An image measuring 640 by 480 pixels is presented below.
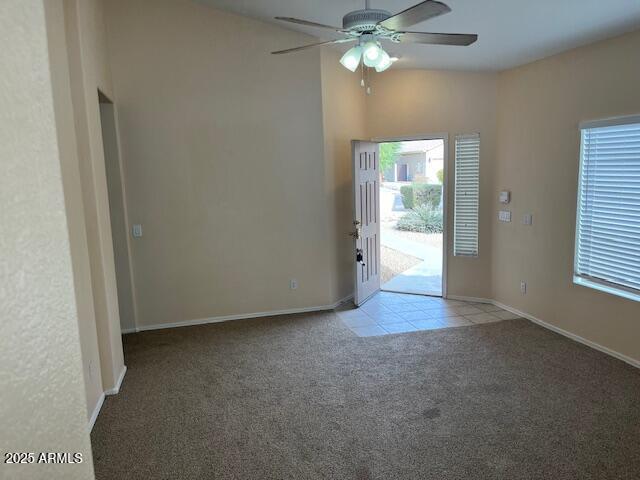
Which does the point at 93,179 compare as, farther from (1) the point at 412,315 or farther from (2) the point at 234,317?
(1) the point at 412,315

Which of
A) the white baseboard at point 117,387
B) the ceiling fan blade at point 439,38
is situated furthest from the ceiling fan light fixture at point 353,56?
the white baseboard at point 117,387

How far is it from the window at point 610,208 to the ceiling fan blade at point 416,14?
217 centimetres

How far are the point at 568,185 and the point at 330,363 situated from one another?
2753mm

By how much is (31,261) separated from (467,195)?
208 inches

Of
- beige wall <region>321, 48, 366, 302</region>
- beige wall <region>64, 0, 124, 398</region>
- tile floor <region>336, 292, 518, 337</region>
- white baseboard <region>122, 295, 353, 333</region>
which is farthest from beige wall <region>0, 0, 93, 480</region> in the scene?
beige wall <region>321, 48, 366, 302</region>

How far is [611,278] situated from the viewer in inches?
148

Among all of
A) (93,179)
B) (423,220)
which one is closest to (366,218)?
(93,179)

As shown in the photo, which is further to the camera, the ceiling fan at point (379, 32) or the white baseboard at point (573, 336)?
the white baseboard at point (573, 336)

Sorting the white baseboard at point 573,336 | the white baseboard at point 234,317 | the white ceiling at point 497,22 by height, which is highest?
the white ceiling at point 497,22

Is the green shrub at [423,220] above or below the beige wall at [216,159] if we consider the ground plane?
below

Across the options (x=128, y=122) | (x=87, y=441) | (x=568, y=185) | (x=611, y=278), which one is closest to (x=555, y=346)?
A: (x=611, y=278)

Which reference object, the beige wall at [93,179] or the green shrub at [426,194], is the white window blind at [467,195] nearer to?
the beige wall at [93,179]

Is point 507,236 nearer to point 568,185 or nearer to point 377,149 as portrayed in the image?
point 568,185

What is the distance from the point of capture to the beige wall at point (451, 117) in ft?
16.9
